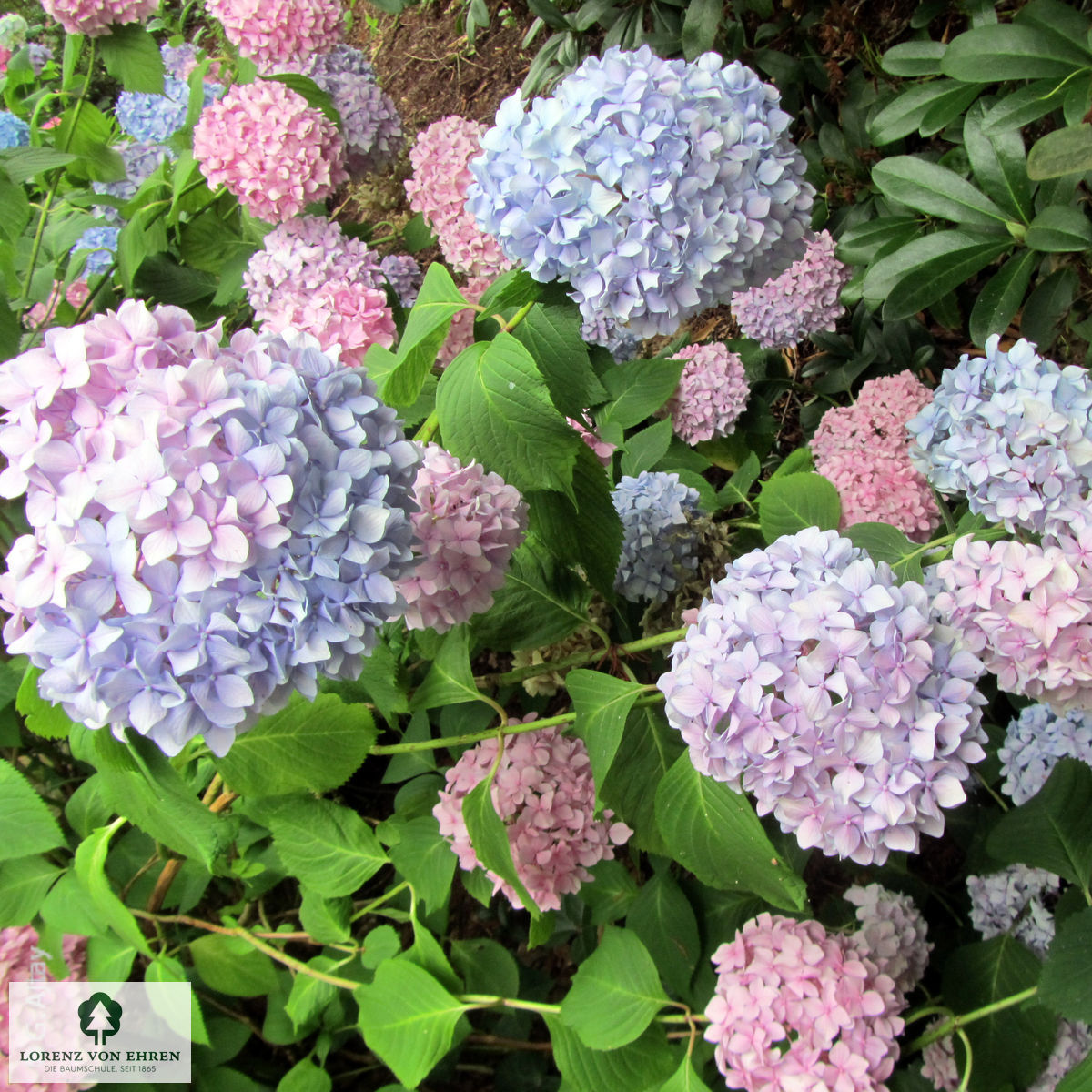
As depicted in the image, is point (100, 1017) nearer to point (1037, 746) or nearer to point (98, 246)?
point (1037, 746)

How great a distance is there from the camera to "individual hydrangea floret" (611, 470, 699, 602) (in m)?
1.38

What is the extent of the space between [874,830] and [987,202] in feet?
4.51

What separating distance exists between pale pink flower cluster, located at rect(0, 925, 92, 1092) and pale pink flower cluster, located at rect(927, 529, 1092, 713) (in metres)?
1.33

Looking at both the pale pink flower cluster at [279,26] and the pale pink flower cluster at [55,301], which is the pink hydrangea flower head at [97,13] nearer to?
the pale pink flower cluster at [279,26]

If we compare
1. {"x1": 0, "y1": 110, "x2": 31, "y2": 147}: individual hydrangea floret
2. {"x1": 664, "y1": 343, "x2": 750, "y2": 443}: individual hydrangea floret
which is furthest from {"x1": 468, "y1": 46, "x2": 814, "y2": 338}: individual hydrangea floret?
{"x1": 0, "y1": 110, "x2": 31, "y2": 147}: individual hydrangea floret

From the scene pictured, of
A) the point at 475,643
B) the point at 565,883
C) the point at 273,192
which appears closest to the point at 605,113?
the point at 475,643

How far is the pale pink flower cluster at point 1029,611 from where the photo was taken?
86 cm

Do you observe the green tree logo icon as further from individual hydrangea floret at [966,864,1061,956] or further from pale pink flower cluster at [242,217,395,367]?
individual hydrangea floret at [966,864,1061,956]

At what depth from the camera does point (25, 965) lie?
129 cm

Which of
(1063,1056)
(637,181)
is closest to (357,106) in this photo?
(637,181)

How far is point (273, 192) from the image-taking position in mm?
1603

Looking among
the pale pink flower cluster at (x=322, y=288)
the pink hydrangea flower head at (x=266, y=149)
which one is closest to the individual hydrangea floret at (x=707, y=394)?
the pale pink flower cluster at (x=322, y=288)

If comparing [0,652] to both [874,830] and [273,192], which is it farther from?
[874,830]

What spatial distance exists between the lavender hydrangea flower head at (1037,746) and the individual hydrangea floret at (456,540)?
88 centimetres
